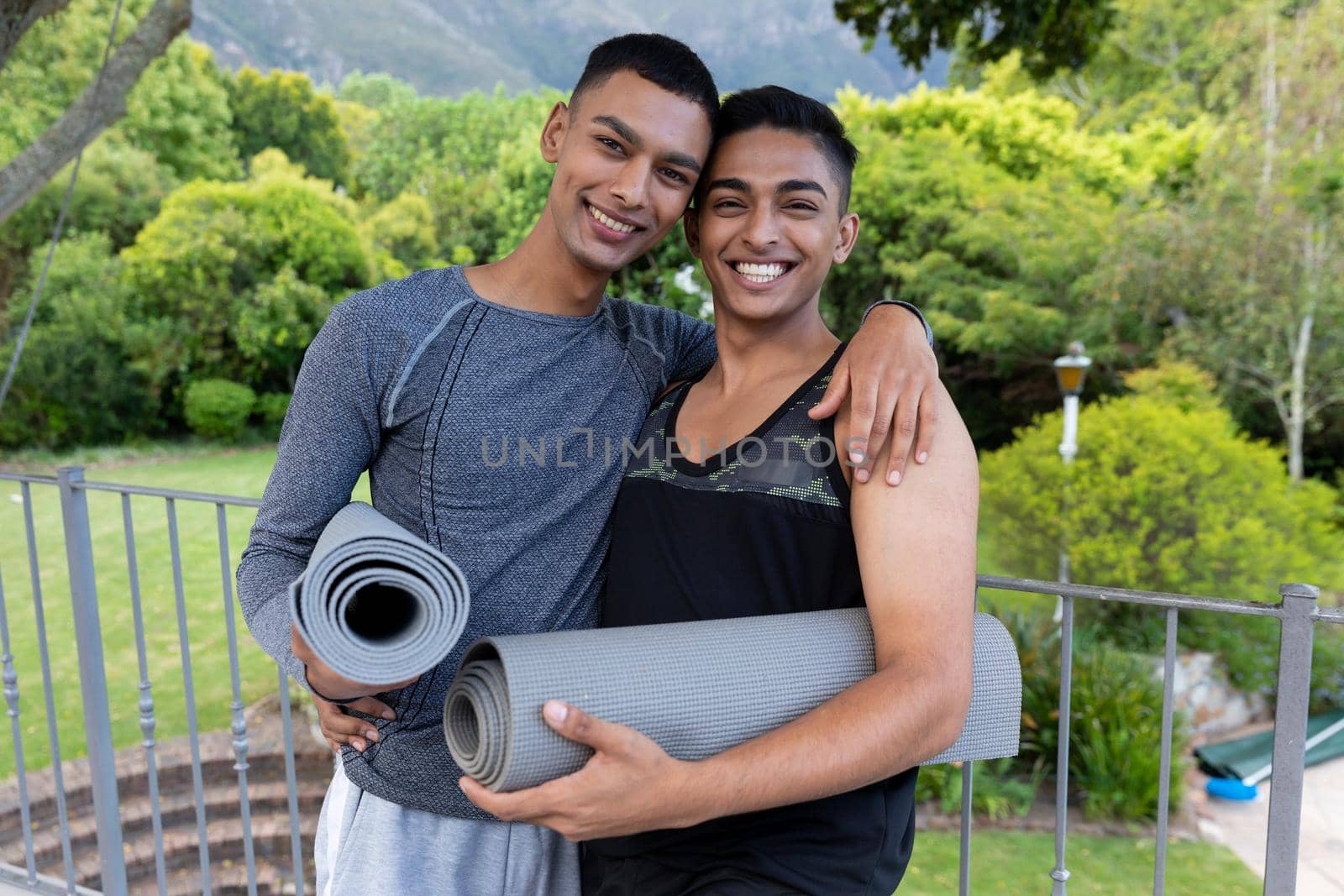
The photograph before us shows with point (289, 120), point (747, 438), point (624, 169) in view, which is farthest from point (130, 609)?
point (289, 120)

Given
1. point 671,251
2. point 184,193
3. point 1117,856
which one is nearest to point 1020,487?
point 1117,856

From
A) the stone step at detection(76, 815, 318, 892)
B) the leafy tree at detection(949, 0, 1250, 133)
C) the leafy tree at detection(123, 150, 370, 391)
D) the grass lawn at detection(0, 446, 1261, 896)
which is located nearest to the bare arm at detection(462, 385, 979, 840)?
the grass lawn at detection(0, 446, 1261, 896)

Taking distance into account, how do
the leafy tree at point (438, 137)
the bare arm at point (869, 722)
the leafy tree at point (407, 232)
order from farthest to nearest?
1. the leafy tree at point (438, 137)
2. the leafy tree at point (407, 232)
3. the bare arm at point (869, 722)

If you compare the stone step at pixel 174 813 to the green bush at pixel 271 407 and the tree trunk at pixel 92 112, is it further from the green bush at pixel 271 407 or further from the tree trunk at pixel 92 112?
the green bush at pixel 271 407

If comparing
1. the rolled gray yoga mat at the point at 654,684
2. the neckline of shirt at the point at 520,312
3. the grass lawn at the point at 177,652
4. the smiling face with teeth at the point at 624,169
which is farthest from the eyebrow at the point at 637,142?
the grass lawn at the point at 177,652

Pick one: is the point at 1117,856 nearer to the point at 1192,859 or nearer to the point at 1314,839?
the point at 1192,859

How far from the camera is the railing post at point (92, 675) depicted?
6.78ft

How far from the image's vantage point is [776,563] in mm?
1015

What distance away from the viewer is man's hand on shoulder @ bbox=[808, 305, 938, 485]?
93 centimetres

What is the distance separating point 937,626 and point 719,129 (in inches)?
26.6

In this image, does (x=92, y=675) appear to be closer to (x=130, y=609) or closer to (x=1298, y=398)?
(x=130, y=609)

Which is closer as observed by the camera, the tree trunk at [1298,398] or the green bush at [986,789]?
the green bush at [986,789]

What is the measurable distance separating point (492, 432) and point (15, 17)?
9.90ft

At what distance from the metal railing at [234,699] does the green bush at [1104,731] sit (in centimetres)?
299
